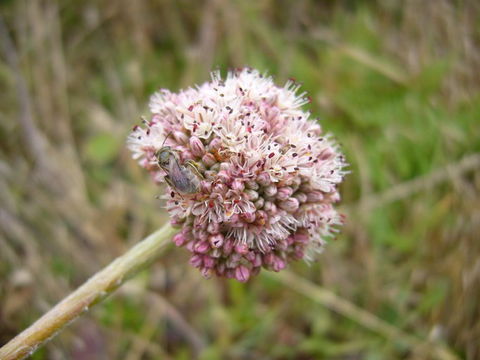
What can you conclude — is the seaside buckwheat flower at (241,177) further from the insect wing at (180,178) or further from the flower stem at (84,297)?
the flower stem at (84,297)

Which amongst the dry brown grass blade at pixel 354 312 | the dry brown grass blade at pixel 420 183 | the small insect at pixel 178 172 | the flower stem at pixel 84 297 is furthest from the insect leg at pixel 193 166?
the dry brown grass blade at pixel 420 183

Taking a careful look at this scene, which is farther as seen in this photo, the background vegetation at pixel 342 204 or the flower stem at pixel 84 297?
the background vegetation at pixel 342 204

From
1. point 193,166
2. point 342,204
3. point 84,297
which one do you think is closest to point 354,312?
point 342,204

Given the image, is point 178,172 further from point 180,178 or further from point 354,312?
point 354,312

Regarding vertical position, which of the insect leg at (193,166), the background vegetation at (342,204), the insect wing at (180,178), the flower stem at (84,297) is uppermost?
the background vegetation at (342,204)

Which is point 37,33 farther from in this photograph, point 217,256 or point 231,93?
point 217,256

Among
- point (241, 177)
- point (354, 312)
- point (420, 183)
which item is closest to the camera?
point (241, 177)

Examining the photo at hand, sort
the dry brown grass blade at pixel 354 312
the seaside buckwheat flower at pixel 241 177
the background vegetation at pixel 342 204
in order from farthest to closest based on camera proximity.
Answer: the background vegetation at pixel 342 204 < the dry brown grass blade at pixel 354 312 < the seaside buckwheat flower at pixel 241 177

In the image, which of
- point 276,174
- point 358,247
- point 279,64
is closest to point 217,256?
point 276,174
